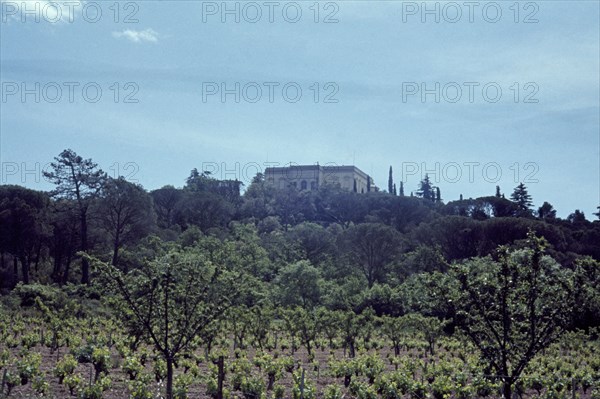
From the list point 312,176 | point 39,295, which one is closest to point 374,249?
point 39,295

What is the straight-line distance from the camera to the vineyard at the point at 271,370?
14531mm

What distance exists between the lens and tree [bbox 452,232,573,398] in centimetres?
1105

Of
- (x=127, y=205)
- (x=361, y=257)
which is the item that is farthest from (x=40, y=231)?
(x=361, y=257)

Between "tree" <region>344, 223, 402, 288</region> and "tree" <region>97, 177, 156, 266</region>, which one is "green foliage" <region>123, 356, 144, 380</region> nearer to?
"tree" <region>97, 177, 156, 266</region>

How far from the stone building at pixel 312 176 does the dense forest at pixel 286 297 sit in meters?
26.4

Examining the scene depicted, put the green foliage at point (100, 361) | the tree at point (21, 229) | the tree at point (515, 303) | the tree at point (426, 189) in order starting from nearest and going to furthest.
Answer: the tree at point (515, 303), the green foliage at point (100, 361), the tree at point (21, 229), the tree at point (426, 189)

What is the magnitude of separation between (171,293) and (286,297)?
92.4ft

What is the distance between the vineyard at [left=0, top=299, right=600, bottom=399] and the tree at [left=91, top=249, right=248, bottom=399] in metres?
0.70

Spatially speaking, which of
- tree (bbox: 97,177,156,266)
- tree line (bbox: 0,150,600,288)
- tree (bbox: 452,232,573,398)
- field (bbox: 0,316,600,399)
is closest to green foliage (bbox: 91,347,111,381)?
field (bbox: 0,316,600,399)

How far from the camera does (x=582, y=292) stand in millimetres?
10977

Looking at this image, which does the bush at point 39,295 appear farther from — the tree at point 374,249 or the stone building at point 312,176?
the stone building at point 312,176

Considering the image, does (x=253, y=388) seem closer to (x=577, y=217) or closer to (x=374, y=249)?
(x=374, y=249)

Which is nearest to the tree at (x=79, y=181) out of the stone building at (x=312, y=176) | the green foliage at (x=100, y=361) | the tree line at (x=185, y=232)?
the tree line at (x=185, y=232)

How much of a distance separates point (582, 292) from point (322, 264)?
38.3 metres
